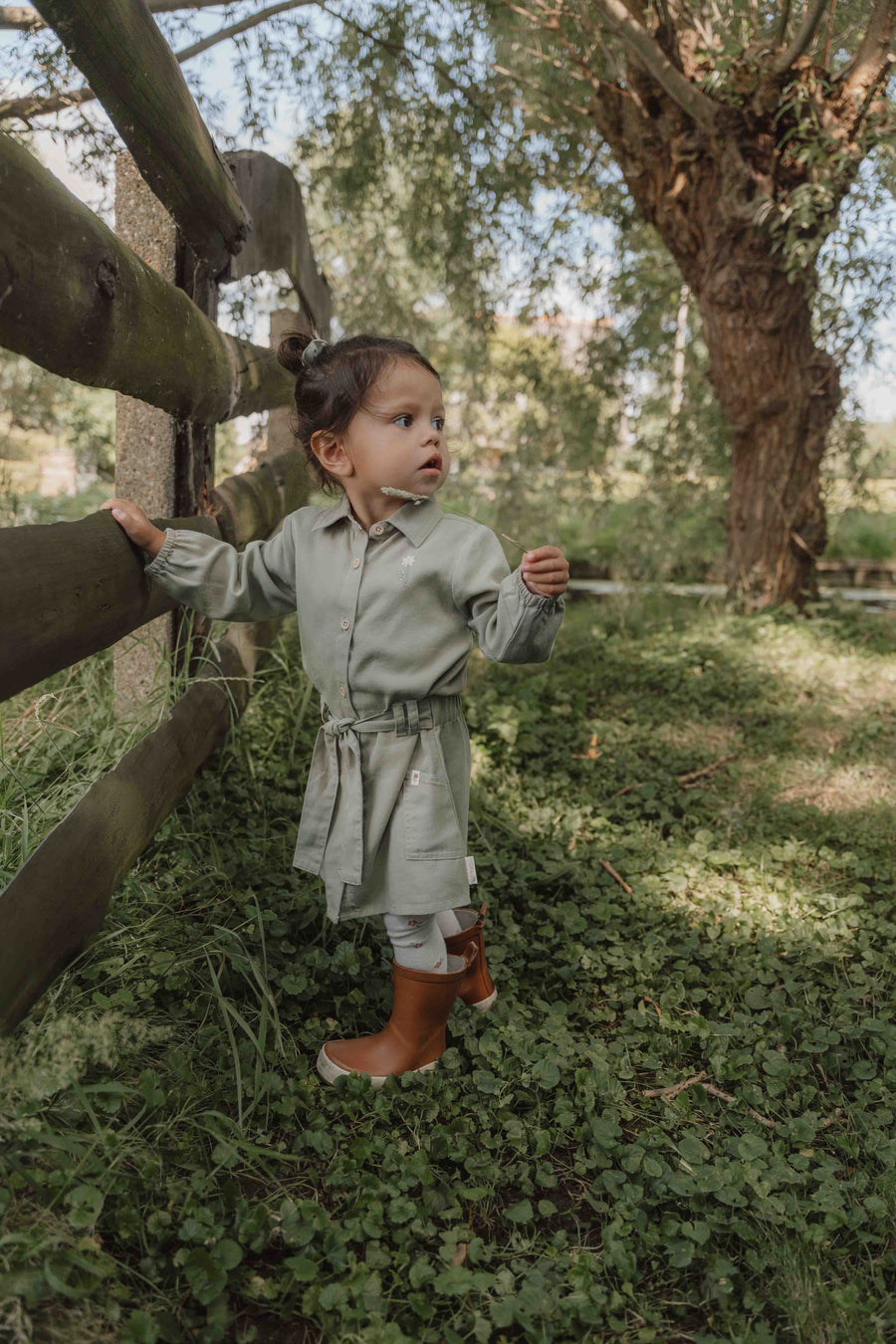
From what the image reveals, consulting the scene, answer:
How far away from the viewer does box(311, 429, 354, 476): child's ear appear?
2238 millimetres

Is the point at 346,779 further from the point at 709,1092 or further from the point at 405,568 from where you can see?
the point at 709,1092

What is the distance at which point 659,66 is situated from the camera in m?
5.39

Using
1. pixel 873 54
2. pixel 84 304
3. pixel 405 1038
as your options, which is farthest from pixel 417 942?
pixel 873 54

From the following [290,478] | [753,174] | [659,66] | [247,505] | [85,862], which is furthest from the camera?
[753,174]

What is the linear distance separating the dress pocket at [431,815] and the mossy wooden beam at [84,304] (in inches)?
38.0

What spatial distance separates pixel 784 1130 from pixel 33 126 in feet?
10.4

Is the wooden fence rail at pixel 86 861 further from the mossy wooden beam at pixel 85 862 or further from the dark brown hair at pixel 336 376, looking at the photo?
the dark brown hair at pixel 336 376

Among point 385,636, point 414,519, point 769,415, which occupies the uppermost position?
point 769,415

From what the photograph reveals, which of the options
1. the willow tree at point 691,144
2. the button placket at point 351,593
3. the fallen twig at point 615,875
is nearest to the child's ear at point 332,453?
the button placket at point 351,593

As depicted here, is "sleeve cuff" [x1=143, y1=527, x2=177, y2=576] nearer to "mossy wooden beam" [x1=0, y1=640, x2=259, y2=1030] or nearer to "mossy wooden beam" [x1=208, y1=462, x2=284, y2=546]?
"mossy wooden beam" [x1=0, y1=640, x2=259, y2=1030]

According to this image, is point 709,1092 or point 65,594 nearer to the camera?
point 65,594

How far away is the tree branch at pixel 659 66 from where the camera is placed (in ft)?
16.6

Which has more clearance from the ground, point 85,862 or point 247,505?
point 247,505

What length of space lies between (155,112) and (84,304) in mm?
801
